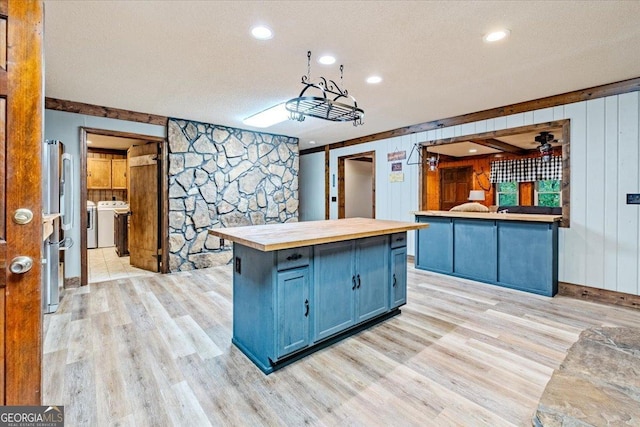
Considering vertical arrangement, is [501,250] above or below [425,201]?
below

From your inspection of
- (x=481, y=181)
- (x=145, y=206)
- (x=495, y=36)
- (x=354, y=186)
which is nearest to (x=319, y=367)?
(x=495, y=36)

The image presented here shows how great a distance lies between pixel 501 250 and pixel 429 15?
3.11 meters

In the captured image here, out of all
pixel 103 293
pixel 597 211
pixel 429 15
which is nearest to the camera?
pixel 429 15

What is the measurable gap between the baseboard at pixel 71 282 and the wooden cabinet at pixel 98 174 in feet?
13.0

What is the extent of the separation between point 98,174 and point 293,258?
7.24 metres

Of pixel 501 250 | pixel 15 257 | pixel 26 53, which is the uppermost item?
pixel 26 53

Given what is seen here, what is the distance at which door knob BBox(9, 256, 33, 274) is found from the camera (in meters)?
1.12

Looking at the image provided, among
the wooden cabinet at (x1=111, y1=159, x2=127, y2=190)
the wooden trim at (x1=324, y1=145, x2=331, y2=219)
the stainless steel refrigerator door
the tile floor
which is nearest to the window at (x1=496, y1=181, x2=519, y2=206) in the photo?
the wooden trim at (x1=324, y1=145, x2=331, y2=219)

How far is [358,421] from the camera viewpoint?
1.66m

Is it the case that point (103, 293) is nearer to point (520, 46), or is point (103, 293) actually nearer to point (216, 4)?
point (216, 4)

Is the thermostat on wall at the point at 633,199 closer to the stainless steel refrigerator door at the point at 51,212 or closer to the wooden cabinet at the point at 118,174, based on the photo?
the stainless steel refrigerator door at the point at 51,212

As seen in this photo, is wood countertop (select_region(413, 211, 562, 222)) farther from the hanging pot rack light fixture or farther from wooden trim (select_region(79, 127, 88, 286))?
wooden trim (select_region(79, 127, 88, 286))

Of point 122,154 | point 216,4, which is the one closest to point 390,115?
point 216,4

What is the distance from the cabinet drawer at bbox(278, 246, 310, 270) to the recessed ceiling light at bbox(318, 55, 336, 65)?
65.5 inches
